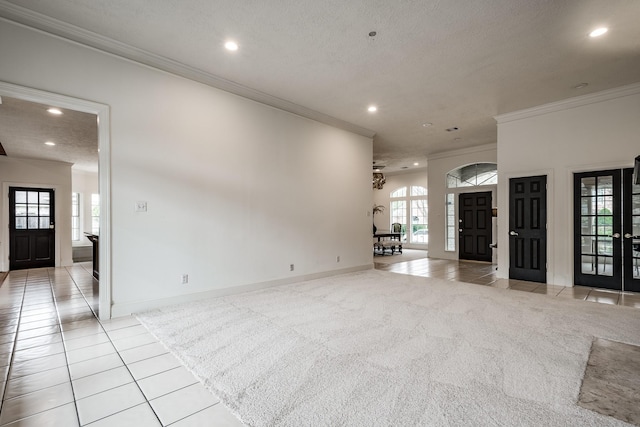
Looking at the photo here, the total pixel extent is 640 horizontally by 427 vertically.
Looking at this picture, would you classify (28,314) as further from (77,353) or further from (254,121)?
(254,121)

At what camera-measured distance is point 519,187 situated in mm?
6016

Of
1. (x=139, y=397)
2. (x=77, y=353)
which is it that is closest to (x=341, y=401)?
(x=139, y=397)

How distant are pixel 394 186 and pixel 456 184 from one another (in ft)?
13.2

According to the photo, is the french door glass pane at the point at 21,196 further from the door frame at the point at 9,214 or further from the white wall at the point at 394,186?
the white wall at the point at 394,186

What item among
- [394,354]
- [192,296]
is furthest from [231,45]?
[394,354]

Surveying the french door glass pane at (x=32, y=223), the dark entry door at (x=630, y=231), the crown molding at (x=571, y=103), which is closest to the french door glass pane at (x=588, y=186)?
the dark entry door at (x=630, y=231)

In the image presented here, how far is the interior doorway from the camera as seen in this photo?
491cm

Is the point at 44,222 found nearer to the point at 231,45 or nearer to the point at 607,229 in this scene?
the point at 231,45

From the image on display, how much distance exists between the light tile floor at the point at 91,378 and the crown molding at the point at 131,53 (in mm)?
3192

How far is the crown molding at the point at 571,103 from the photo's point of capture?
4.84m

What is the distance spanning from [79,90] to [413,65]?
13.5 ft

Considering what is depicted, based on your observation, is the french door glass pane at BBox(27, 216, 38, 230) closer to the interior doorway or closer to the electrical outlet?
the electrical outlet

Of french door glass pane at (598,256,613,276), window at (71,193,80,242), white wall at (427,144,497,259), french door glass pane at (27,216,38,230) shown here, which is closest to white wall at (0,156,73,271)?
french door glass pane at (27,216,38,230)

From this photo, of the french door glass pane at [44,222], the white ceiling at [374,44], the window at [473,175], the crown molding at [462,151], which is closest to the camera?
the white ceiling at [374,44]
